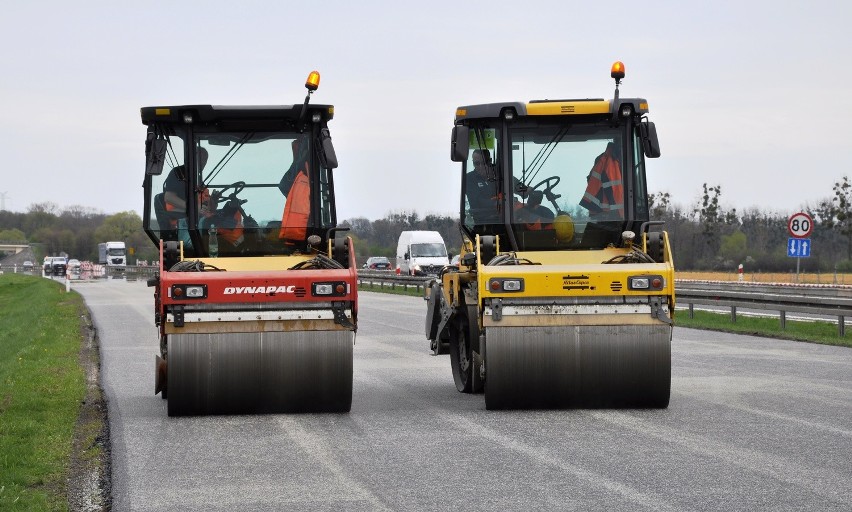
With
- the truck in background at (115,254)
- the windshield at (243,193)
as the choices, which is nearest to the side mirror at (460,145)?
the windshield at (243,193)

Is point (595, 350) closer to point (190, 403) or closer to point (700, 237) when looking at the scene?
point (190, 403)

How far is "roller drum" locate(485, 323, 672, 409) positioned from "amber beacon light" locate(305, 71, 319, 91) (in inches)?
119

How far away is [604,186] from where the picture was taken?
13078mm

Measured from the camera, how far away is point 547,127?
1308 centimetres

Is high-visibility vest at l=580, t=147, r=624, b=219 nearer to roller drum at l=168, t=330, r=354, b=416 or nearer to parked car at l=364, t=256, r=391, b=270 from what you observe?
roller drum at l=168, t=330, r=354, b=416

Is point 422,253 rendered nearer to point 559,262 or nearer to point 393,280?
point 393,280

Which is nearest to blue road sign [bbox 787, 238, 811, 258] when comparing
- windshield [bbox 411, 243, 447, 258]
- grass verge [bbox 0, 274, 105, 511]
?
grass verge [bbox 0, 274, 105, 511]

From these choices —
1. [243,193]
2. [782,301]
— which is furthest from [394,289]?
[243,193]

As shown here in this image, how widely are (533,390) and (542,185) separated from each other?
7.65 feet

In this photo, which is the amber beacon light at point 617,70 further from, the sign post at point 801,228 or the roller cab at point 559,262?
the sign post at point 801,228

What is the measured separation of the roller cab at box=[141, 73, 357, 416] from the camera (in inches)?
459

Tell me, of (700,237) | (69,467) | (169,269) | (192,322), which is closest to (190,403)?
(192,322)

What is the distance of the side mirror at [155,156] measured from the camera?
12695mm

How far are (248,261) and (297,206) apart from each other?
0.76 meters
